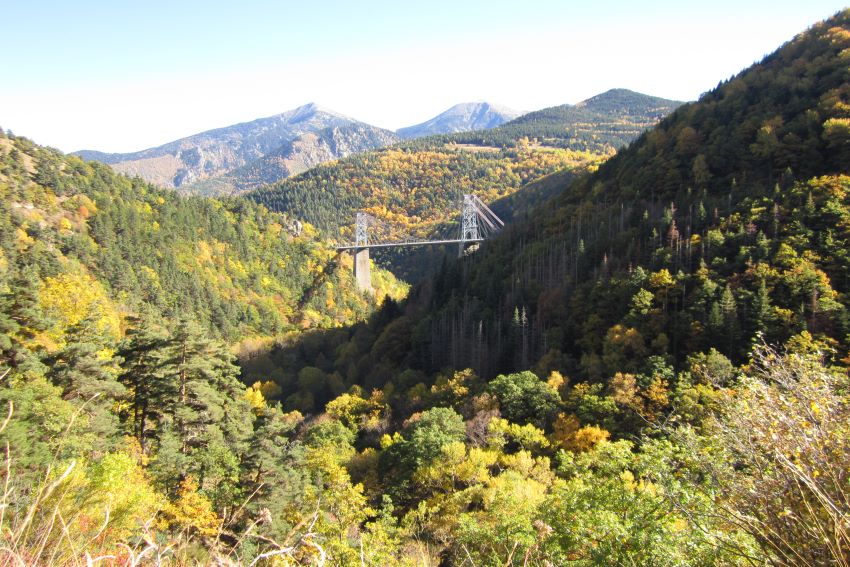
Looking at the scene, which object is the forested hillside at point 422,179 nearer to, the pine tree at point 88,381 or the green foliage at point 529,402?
the green foliage at point 529,402

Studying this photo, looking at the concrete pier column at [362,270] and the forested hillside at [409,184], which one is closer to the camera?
the concrete pier column at [362,270]

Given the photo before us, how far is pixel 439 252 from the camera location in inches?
4500

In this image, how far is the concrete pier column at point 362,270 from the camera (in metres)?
90.7

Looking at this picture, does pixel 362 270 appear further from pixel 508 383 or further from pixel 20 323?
pixel 20 323

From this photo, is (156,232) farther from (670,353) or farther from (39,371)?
(670,353)

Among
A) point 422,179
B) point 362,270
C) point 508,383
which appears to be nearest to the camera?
point 508,383

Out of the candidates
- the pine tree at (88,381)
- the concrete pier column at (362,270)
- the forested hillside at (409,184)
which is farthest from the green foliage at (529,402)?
the forested hillside at (409,184)

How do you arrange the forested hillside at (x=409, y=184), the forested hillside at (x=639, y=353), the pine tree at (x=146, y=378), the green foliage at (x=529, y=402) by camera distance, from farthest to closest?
the forested hillside at (x=409, y=184) → the green foliage at (x=529, y=402) → the pine tree at (x=146, y=378) → the forested hillside at (x=639, y=353)

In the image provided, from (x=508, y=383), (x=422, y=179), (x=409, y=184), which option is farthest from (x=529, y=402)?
(x=422, y=179)

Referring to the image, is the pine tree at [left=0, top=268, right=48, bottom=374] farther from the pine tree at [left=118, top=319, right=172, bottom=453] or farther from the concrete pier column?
the concrete pier column

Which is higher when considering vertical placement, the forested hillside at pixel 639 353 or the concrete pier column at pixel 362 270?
the forested hillside at pixel 639 353

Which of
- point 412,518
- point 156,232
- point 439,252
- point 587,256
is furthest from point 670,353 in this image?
point 439,252

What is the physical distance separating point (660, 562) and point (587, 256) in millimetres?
32746

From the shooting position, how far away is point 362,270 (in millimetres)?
92250
